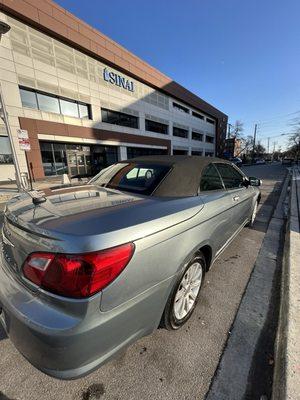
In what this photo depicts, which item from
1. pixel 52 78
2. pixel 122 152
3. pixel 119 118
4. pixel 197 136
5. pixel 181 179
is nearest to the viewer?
pixel 181 179

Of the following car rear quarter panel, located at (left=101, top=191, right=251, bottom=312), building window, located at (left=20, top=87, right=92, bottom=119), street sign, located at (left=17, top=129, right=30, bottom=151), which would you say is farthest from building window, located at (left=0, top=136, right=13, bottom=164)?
car rear quarter panel, located at (left=101, top=191, right=251, bottom=312)

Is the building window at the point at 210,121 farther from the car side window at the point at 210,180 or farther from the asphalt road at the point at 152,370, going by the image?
the asphalt road at the point at 152,370

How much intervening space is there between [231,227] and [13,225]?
107 inches

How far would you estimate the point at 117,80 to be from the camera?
865 inches

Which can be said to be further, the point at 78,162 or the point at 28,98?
the point at 78,162

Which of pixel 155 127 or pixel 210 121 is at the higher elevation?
pixel 210 121

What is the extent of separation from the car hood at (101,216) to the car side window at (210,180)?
0.39 m

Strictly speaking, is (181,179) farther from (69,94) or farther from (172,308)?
(69,94)

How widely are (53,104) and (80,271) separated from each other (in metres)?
19.0

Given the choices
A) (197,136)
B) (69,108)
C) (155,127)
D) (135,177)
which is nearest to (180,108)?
(197,136)

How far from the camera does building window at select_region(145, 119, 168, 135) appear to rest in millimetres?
27347

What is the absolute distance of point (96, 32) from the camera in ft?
62.6

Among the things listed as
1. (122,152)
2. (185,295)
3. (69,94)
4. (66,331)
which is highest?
(69,94)

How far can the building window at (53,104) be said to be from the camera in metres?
15.4
